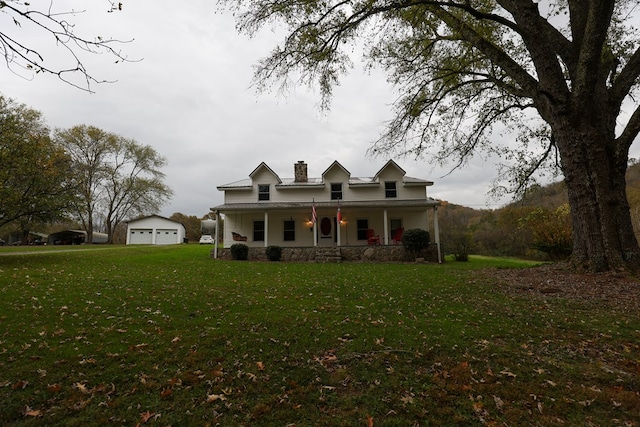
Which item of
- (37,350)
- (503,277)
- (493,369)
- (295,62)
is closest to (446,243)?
(503,277)

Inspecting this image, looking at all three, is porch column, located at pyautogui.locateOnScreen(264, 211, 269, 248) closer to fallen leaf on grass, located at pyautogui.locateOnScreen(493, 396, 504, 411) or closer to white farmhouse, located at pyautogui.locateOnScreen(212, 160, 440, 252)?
white farmhouse, located at pyautogui.locateOnScreen(212, 160, 440, 252)

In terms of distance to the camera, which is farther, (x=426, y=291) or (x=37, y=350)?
(x=426, y=291)

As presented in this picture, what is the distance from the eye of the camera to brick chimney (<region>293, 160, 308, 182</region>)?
2136 cm

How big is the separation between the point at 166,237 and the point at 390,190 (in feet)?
91.1

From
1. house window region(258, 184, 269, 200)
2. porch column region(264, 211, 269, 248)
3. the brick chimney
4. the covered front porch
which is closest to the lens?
porch column region(264, 211, 269, 248)

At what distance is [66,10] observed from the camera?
2.81 m

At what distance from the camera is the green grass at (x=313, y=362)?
9.23 ft

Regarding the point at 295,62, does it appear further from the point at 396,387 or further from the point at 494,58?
the point at 396,387

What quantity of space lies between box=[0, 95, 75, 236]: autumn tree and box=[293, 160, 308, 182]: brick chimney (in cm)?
1231

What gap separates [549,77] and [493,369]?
8.78 m

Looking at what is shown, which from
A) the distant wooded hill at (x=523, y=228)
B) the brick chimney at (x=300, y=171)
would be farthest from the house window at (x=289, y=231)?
the distant wooded hill at (x=523, y=228)

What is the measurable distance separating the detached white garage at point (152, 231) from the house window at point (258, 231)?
66.1 ft

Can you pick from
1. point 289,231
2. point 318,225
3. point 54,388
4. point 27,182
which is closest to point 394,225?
point 318,225

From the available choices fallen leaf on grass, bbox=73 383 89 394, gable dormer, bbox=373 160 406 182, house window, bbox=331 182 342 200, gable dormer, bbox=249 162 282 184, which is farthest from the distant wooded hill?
fallen leaf on grass, bbox=73 383 89 394
